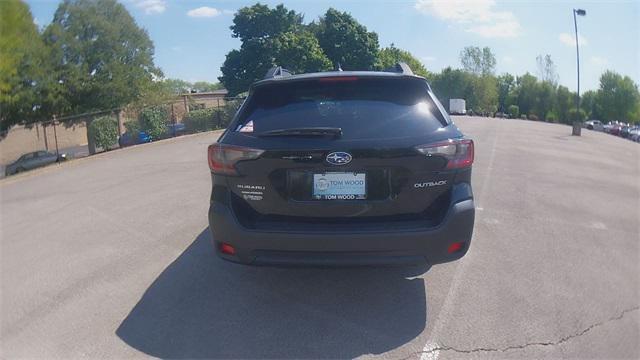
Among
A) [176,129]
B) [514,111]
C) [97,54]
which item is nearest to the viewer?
[176,129]

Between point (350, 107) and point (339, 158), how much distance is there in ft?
1.67

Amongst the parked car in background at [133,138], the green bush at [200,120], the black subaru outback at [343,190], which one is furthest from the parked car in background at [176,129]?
the black subaru outback at [343,190]

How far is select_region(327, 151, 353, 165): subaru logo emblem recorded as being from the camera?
124 inches

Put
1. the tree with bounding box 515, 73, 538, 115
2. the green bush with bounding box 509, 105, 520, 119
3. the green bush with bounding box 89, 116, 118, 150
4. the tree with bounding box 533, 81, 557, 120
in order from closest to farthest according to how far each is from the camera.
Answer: the green bush with bounding box 89, 116, 118, 150 → the tree with bounding box 533, 81, 557, 120 → the green bush with bounding box 509, 105, 520, 119 → the tree with bounding box 515, 73, 538, 115

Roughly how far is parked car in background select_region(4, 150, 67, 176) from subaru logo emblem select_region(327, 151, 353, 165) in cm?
2029

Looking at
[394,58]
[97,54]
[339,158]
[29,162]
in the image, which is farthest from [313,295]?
[394,58]

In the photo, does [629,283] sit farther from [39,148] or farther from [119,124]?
[39,148]

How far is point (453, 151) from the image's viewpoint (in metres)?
3.25

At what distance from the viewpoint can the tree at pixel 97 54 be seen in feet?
97.5

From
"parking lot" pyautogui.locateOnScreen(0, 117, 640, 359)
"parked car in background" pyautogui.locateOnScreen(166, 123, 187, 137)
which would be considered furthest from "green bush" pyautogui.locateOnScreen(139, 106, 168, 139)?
"parking lot" pyautogui.locateOnScreen(0, 117, 640, 359)

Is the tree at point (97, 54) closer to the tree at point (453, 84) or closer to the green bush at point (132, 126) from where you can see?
the green bush at point (132, 126)

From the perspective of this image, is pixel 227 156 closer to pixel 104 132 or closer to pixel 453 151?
pixel 453 151

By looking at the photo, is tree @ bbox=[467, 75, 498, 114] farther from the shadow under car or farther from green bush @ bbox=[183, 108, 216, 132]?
the shadow under car

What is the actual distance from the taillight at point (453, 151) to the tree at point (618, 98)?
100456 millimetres
